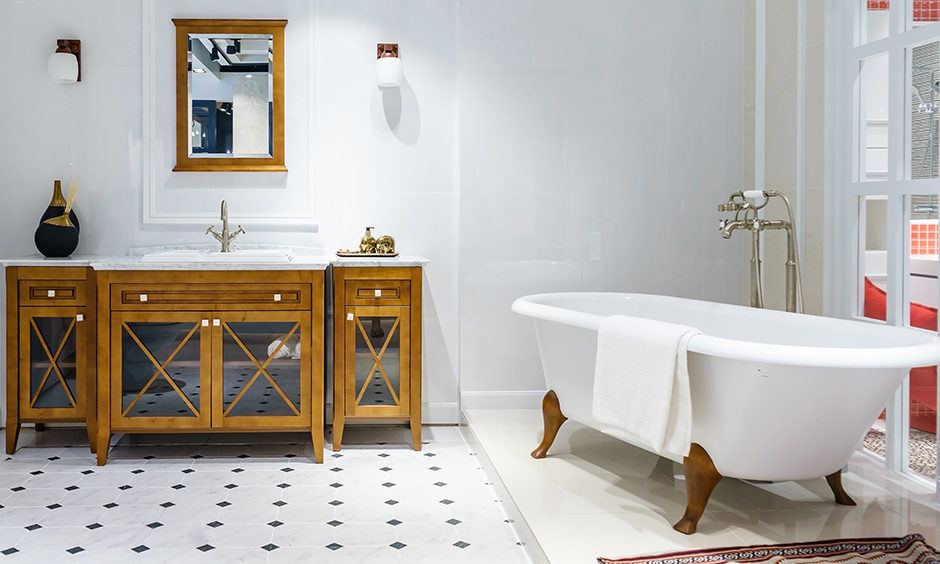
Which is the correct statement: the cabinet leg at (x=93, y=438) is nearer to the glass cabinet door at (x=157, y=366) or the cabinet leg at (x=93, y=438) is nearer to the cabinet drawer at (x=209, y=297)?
the glass cabinet door at (x=157, y=366)

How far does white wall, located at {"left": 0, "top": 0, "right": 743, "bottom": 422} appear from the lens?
387cm

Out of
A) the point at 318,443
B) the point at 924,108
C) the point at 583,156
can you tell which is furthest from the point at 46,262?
the point at 924,108

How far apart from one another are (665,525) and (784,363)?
0.70m

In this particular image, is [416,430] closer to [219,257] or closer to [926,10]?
[219,257]

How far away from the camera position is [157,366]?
133 inches

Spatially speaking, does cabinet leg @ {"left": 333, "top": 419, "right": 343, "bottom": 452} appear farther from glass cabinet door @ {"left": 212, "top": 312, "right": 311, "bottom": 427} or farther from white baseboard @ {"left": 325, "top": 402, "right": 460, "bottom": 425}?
white baseboard @ {"left": 325, "top": 402, "right": 460, "bottom": 425}

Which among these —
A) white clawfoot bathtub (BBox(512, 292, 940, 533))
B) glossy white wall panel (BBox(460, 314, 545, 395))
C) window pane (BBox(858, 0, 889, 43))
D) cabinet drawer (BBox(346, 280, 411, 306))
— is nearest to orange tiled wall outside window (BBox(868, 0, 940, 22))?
window pane (BBox(858, 0, 889, 43))

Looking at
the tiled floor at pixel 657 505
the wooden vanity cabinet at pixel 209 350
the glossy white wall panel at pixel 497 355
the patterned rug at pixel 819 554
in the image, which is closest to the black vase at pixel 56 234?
Answer: the wooden vanity cabinet at pixel 209 350

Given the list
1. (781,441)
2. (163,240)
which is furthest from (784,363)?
(163,240)

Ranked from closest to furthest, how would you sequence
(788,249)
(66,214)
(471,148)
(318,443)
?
(788,249)
(318,443)
(66,214)
(471,148)

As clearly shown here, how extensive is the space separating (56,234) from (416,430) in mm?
1952

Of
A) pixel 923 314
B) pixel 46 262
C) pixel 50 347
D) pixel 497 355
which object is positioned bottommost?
pixel 497 355

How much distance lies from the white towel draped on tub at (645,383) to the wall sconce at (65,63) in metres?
2.94

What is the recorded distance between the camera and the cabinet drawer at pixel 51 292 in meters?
3.47
